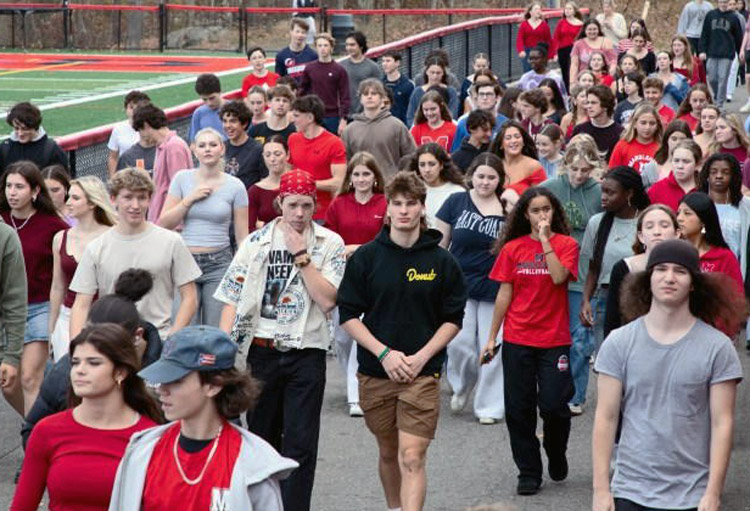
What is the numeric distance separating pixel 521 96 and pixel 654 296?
9455mm

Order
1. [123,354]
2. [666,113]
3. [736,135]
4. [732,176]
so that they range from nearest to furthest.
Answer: [123,354]
[732,176]
[736,135]
[666,113]

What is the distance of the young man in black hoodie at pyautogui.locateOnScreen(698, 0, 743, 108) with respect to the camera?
25.4 meters

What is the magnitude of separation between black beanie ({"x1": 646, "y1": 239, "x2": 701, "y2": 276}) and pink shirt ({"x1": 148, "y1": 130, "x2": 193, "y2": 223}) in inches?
275

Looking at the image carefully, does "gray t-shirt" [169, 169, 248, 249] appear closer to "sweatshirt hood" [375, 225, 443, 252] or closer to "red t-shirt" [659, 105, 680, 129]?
"sweatshirt hood" [375, 225, 443, 252]

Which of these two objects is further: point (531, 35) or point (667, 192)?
point (531, 35)

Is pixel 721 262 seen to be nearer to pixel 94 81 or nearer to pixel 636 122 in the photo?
pixel 636 122

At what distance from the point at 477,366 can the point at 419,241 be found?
10.9 ft

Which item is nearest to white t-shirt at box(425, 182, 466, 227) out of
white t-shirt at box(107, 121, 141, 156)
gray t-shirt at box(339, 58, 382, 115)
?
white t-shirt at box(107, 121, 141, 156)

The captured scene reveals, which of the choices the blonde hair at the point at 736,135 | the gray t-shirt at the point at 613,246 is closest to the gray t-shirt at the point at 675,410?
the gray t-shirt at the point at 613,246

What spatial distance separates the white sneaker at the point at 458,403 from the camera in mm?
11508

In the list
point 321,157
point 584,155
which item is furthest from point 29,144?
point 584,155

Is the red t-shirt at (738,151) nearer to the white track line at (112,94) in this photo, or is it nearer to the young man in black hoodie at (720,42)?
the young man in black hoodie at (720,42)

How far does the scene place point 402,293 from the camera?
26.9ft

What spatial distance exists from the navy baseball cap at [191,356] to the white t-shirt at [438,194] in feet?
21.4
